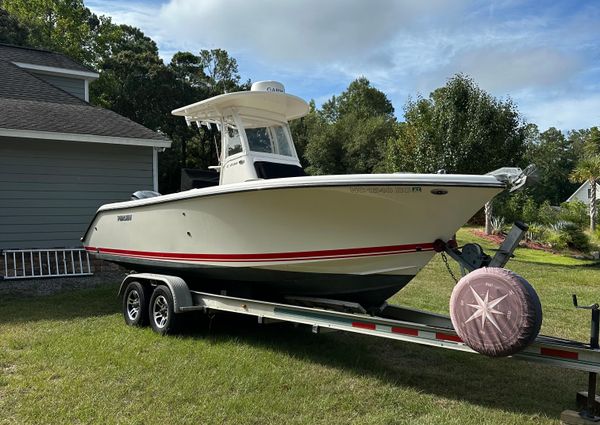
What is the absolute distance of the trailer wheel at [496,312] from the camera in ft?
10.6

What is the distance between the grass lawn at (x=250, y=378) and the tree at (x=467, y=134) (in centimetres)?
971

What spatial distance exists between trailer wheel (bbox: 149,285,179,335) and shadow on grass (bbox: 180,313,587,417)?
25 cm

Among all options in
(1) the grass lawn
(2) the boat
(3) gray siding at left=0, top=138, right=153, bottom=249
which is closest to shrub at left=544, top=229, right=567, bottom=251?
(1) the grass lawn

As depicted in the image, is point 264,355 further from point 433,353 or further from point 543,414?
point 543,414

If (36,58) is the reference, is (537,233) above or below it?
below

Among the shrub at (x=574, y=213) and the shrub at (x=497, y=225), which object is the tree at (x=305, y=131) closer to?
the shrub at (x=497, y=225)

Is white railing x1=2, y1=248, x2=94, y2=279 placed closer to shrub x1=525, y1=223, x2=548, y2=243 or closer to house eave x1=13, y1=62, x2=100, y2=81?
house eave x1=13, y1=62, x2=100, y2=81

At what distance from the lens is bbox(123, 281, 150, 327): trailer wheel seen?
586 centimetres

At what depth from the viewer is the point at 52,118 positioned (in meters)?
10.2

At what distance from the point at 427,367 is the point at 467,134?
1212 centimetres

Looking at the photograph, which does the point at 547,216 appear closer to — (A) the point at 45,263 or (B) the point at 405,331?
(A) the point at 45,263

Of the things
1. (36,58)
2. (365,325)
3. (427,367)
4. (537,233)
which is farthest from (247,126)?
(537,233)

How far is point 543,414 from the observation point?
12.0 ft

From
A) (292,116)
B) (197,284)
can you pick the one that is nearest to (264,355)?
(197,284)
